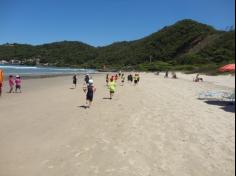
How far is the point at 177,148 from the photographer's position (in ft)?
21.4

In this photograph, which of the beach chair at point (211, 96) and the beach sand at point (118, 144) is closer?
the beach sand at point (118, 144)

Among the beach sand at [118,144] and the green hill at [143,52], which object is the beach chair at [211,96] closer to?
the beach sand at [118,144]

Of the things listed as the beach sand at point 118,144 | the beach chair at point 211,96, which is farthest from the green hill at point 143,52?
the beach sand at point 118,144

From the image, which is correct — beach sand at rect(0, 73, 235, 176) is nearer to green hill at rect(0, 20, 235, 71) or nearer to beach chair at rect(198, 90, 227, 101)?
beach chair at rect(198, 90, 227, 101)

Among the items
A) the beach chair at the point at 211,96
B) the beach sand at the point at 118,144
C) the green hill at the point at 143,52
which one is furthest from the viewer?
the green hill at the point at 143,52

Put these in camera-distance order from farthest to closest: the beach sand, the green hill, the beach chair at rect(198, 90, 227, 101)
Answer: the green hill
the beach chair at rect(198, 90, 227, 101)
the beach sand

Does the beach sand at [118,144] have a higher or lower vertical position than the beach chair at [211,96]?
higher

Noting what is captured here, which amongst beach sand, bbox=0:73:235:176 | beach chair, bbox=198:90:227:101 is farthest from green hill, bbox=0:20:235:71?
beach sand, bbox=0:73:235:176

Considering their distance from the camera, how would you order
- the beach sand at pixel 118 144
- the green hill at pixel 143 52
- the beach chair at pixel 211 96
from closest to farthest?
the beach sand at pixel 118 144
the beach chair at pixel 211 96
the green hill at pixel 143 52

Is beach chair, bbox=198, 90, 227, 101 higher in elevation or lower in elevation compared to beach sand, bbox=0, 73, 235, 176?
lower

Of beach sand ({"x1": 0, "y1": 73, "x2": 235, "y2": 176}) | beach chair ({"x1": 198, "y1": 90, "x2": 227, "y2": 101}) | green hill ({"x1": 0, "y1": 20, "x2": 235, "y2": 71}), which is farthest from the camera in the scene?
green hill ({"x1": 0, "y1": 20, "x2": 235, "y2": 71})

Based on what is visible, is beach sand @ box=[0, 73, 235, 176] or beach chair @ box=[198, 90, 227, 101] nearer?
beach sand @ box=[0, 73, 235, 176]

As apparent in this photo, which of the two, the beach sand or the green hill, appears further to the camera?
the green hill

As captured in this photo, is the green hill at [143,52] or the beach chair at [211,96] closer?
the beach chair at [211,96]
